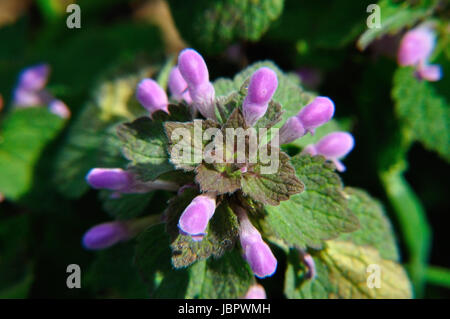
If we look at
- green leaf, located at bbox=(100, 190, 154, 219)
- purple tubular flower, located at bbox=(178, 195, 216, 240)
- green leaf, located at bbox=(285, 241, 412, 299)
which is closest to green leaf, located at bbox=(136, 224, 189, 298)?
green leaf, located at bbox=(100, 190, 154, 219)

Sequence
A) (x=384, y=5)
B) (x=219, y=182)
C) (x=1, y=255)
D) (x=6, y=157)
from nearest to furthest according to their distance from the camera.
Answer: (x=219, y=182)
(x=384, y=5)
(x=6, y=157)
(x=1, y=255)

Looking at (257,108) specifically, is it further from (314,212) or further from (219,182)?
(314,212)

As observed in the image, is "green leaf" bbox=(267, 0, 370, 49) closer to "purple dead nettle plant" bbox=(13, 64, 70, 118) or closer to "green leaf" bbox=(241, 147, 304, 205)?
"green leaf" bbox=(241, 147, 304, 205)

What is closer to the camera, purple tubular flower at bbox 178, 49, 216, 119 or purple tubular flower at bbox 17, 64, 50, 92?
purple tubular flower at bbox 178, 49, 216, 119

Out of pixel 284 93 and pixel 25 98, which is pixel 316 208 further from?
pixel 25 98
